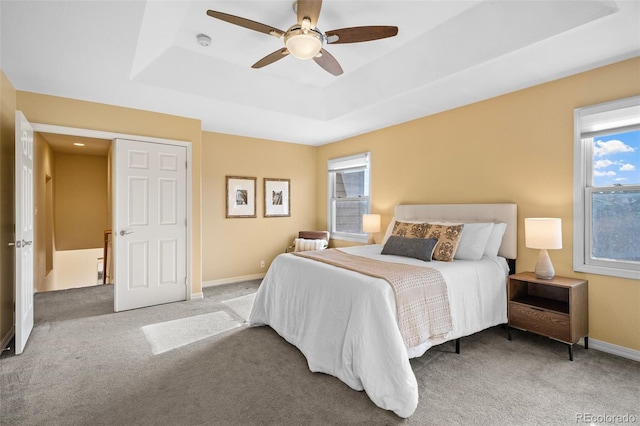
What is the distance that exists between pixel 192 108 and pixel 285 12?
2.04 metres

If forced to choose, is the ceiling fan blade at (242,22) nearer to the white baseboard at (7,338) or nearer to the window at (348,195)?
the window at (348,195)

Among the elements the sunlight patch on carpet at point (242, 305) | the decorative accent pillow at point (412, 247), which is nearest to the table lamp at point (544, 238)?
the decorative accent pillow at point (412, 247)

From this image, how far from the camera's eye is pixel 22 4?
2.04m

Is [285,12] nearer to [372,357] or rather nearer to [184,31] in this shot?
[184,31]

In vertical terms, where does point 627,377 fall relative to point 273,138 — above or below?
below

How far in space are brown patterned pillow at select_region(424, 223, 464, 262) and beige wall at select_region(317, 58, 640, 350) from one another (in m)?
0.77

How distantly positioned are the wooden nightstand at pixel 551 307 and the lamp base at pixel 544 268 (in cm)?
4

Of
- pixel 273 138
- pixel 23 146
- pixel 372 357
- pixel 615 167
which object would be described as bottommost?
pixel 372 357

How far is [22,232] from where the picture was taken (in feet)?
8.94

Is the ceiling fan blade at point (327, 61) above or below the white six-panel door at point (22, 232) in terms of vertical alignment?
above

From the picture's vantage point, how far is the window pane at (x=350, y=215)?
555 cm

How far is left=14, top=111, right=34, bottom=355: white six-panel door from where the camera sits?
266 centimetres

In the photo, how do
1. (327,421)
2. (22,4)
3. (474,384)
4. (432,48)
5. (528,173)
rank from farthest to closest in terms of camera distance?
1. (528,173)
2. (432,48)
3. (474,384)
4. (22,4)
5. (327,421)

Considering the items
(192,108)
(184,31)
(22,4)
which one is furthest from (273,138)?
(22,4)
